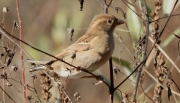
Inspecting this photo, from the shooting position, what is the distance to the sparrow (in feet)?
13.5

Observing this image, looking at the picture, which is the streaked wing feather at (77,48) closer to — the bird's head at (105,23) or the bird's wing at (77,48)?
the bird's wing at (77,48)

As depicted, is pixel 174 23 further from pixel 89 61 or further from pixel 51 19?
pixel 89 61

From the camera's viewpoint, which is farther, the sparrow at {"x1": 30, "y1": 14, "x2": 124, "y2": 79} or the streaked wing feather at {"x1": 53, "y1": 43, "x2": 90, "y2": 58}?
the streaked wing feather at {"x1": 53, "y1": 43, "x2": 90, "y2": 58}

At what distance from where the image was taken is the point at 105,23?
4.45 metres

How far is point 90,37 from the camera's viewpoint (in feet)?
14.6

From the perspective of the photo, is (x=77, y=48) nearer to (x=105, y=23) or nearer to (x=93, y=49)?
(x=93, y=49)

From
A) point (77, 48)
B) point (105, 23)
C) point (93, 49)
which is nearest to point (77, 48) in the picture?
point (77, 48)

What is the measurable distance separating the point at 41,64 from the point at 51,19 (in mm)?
3610

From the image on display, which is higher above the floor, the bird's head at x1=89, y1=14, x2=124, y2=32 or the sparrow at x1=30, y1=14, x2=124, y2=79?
the bird's head at x1=89, y1=14, x2=124, y2=32

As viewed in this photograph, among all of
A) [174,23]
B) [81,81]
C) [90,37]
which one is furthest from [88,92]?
[90,37]

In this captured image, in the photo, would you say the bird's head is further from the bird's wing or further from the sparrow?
the bird's wing

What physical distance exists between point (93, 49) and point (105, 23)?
0.35m

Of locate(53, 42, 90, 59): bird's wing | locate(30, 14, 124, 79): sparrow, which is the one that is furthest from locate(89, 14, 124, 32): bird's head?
locate(53, 42, 90, 59): bird's wing

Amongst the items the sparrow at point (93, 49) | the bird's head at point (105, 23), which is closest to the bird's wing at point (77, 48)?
the sparrow at point (93, 49)
